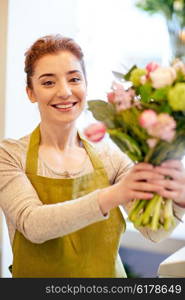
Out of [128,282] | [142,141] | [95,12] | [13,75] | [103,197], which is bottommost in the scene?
[128,282]

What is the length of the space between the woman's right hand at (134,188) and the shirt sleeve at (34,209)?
0.03 meters

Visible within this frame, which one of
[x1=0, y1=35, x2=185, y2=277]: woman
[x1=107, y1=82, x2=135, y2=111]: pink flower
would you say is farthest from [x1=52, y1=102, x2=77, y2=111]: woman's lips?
[x1=107, y1=82, x2=135, y2=111]: pink flower

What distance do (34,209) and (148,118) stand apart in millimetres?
431

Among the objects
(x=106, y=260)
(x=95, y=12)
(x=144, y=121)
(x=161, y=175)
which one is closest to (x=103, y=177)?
(x=106, y=260)

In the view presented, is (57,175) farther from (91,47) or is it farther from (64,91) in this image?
(91,47)

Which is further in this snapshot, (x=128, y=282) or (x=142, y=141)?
(x=128, y=282)

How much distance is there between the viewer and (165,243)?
2.13 meters

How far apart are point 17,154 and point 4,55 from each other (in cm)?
82

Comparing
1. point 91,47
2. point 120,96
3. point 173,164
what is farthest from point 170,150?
point 91,47

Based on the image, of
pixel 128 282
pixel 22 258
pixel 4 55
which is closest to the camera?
pixel 128 282

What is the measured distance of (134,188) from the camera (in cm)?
105

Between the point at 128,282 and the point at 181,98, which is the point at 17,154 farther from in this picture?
the point at 181,98

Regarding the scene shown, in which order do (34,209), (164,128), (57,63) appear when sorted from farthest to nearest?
(57,63) < (34,209) < (164,128)

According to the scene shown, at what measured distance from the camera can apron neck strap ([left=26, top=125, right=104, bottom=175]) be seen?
1.36 metres
